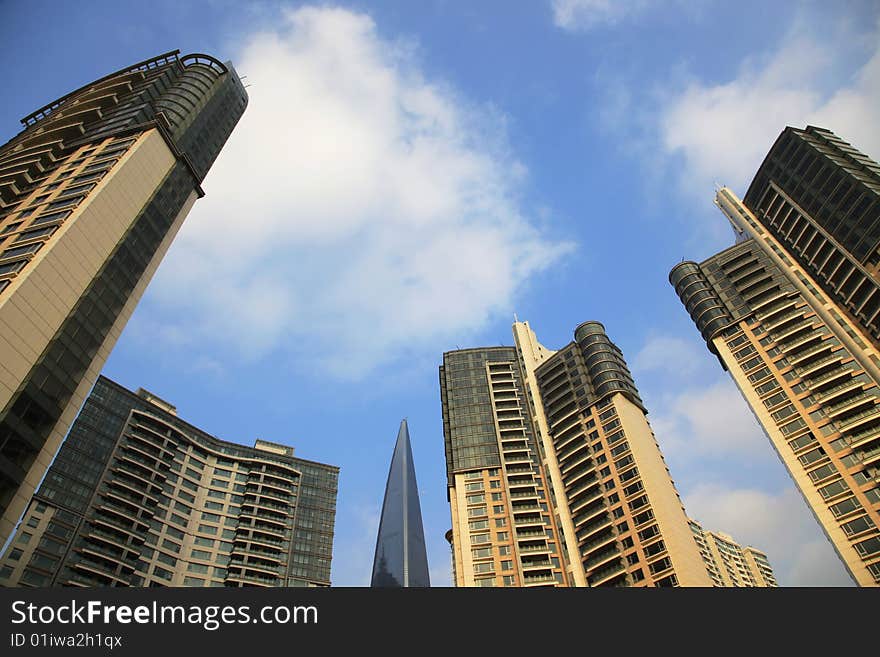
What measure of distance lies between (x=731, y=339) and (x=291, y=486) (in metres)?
81.6


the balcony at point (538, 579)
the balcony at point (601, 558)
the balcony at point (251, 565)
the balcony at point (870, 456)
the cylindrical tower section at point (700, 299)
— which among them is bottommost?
the balcony at point (538, 579)

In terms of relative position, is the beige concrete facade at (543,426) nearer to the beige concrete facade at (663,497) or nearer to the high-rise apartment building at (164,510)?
the beige concrete facade at (663,497)

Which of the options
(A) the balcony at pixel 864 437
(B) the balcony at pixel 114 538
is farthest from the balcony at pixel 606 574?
(B) the balcony at pixel 114 538

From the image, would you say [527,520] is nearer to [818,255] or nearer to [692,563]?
[692,563]

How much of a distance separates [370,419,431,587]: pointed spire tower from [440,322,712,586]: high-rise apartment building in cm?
4070

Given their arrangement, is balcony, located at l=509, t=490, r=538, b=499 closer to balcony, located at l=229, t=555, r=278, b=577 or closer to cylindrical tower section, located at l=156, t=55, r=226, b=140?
balcony, located at l=229, t=555, r=278, b=577

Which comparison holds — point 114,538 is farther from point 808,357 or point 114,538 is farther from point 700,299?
point 808,357

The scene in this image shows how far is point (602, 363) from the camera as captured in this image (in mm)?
89438

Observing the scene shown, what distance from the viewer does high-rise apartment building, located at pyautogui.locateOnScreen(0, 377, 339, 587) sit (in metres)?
78.6

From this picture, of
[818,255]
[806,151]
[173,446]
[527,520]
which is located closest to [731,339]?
[818,255]

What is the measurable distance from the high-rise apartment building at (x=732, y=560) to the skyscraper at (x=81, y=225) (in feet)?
462

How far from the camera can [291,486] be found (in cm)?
10731

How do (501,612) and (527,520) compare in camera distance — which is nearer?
(501,612)

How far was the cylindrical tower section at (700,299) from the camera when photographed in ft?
276
